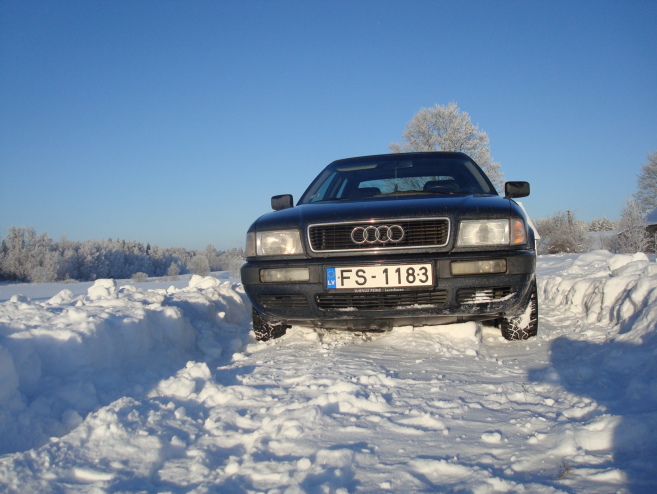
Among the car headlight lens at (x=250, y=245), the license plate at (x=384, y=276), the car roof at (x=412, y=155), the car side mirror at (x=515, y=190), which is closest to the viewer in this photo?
the license plate at (x=384, y=276)

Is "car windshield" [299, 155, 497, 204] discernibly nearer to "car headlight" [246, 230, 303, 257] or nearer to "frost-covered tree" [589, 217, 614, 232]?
"car headlight" [246, 230, 303, 257]

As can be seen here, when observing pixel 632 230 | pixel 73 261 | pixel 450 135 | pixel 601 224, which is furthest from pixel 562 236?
pixel 601 224

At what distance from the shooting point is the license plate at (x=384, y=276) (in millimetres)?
2811

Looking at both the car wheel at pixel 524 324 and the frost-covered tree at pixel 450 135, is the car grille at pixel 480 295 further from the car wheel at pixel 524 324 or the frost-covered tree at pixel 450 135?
the frost-covered tree at pixel 450 135

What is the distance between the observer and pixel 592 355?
9.04 ft

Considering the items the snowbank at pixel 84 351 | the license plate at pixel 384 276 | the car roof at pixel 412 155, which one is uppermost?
the car roof at pixel 412 155

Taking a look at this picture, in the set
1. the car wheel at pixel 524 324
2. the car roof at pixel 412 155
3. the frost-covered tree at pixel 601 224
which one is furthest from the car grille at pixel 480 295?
the frost-covered tree at pixel 601 224

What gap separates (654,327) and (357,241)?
5.75 ft

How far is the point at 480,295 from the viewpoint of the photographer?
2854 millimetres

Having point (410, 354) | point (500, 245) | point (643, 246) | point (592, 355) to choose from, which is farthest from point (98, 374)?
point (643, 246)

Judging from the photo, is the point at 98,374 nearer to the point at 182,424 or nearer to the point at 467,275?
the point at 182,424

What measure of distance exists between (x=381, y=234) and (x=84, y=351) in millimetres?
1745

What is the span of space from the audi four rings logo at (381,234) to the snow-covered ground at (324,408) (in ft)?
2.31

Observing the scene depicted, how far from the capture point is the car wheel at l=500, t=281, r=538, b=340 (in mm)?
3236
